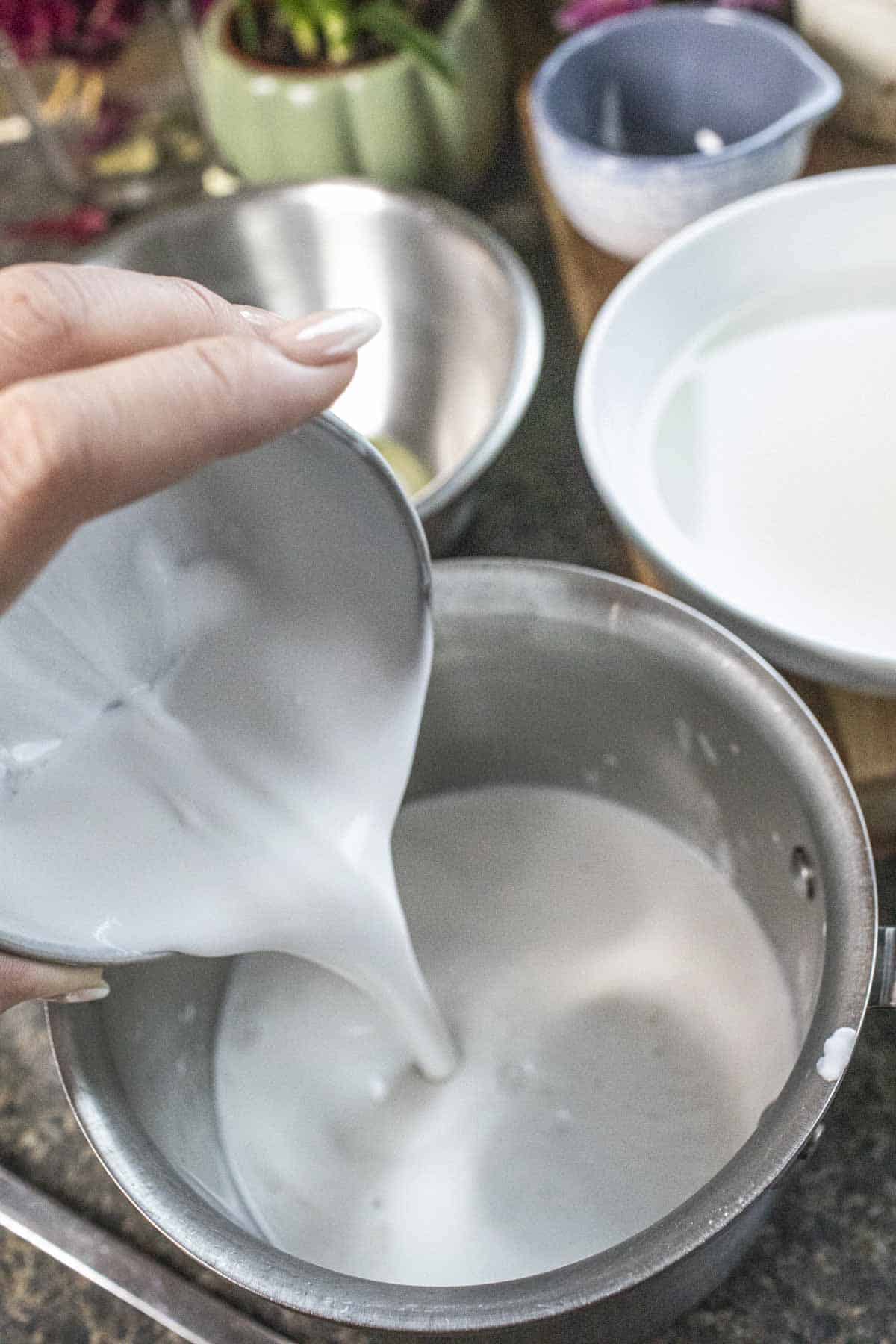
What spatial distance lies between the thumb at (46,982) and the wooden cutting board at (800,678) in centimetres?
37

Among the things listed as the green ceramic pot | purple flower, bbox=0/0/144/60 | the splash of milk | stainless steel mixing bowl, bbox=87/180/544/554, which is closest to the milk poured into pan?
the splash of milk

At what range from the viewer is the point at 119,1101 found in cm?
52

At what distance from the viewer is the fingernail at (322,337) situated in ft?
1.31

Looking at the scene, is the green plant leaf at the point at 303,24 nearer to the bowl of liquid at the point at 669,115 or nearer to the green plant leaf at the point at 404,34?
the green plant leaf at the point at 404,34

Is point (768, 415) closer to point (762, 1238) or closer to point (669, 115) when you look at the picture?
point (669, 115)

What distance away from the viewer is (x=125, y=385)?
353 mm

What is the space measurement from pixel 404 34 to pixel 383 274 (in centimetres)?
16

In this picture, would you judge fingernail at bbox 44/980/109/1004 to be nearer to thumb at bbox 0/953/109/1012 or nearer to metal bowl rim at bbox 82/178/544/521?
thumb at bbox 0/953/109/1012

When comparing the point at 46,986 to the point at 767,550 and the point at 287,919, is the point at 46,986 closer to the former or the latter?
the point at 287,919

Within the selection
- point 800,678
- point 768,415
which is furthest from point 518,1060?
point 768,415

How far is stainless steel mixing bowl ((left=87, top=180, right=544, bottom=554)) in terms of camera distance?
2.94 ft

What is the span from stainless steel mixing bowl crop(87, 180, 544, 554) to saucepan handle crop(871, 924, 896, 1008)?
0.50 meters

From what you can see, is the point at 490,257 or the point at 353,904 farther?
the point at 490,257

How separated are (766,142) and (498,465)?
270mm
